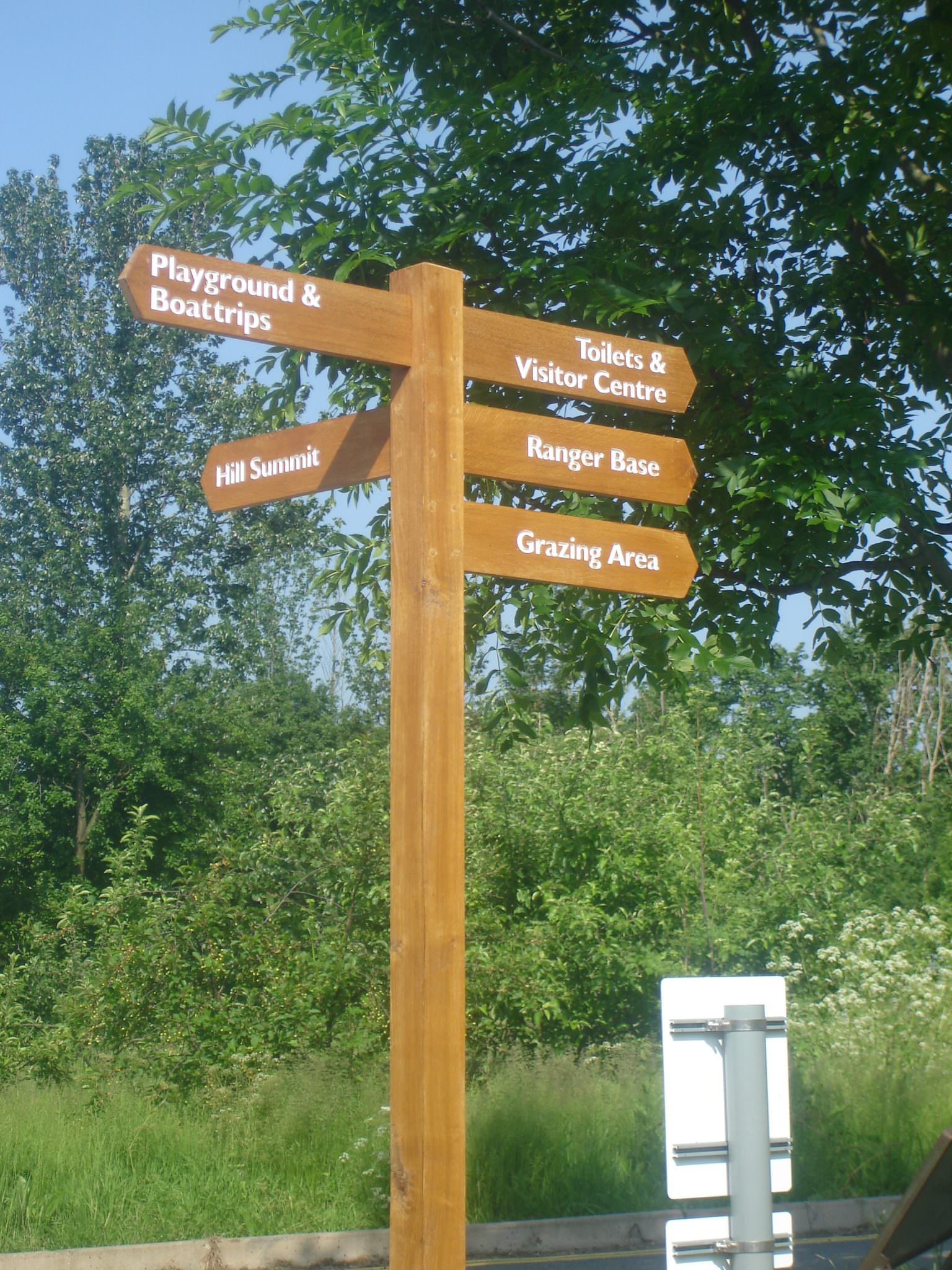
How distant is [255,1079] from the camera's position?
32.8ft

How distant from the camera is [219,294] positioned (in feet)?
12.6

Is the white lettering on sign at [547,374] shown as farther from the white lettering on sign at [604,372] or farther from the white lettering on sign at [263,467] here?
the white lettering on sign at [263,467]

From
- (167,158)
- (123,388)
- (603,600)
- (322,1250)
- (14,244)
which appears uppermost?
(14,244)

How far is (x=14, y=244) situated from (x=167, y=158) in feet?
86.5

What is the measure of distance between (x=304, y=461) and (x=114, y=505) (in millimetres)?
28631

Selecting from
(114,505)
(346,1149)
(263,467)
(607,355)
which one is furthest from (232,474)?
(114,505)

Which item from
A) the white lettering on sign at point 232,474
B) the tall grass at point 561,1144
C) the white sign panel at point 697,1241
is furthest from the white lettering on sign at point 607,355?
the tall grass at point 561,1144

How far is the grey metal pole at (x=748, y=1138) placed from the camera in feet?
9.71

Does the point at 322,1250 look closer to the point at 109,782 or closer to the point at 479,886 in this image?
the point at 479,886

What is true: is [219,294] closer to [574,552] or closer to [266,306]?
[266,306]

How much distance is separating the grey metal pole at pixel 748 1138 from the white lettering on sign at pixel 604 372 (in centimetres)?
218

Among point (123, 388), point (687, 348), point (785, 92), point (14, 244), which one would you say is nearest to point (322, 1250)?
point (687, 348)

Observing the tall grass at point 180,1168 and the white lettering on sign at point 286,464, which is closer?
the white lettering on sign at point 286,464

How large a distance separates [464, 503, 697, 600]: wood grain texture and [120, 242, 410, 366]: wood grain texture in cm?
57
